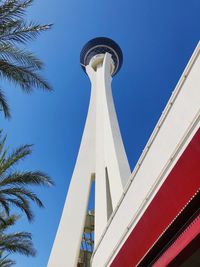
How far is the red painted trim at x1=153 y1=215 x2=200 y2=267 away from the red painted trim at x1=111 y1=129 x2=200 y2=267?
405 mm

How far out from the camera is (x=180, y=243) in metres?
4.78

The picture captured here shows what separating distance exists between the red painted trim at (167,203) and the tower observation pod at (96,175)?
9633 mm

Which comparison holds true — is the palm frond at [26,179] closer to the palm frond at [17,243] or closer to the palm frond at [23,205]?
the palm frond at [23,205]

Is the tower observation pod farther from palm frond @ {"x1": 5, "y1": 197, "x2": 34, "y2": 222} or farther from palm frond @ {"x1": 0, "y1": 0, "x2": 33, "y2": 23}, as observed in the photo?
palm frond @ {"x1": 0, "y1": 0, "x2": 33, "y2": 23}

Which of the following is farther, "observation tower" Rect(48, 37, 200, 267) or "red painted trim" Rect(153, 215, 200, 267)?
"observation tower" Rect(48, 37, 200, 267)

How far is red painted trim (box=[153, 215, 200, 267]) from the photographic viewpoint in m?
4.47

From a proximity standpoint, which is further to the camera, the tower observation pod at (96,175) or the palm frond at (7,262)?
the tower observation pod at (96,175)

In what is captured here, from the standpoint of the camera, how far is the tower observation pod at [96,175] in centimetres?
1874

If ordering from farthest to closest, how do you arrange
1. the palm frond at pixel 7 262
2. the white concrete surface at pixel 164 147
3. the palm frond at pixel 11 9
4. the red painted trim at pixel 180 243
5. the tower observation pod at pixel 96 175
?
1. the tower observation pod at pixel 96 175
2. the palm frond at pixel 7 262
3. the palm frond at pixel 11 9
4. the white concrete surface at pixel 164 147
5. the red painted trim at pixel 180 243

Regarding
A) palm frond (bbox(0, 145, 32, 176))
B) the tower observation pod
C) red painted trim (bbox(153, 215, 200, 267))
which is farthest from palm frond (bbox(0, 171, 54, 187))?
red painted trim (bbox(153, 215, 200, 267))

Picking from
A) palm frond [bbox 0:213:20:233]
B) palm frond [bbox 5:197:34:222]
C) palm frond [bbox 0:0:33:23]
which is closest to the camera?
palm frond [bbox 0:0:33:23]

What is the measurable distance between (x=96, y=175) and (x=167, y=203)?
17.6 meters

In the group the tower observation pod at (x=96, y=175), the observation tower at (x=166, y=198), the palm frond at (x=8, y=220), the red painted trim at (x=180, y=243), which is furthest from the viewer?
the tower observation pod at (x=96, y=175)

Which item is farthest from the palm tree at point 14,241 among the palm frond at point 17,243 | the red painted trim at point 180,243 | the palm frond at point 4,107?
the red painted trim at point 180,243
